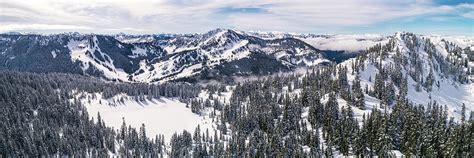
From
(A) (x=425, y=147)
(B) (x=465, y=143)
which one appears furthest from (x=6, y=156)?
(B) (x=465, y=143)

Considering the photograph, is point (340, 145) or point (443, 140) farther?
point (340, 145)

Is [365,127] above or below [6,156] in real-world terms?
above

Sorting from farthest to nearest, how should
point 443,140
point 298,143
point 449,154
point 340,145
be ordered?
point 298,143, point 340,145, point 443,140, point 449,154

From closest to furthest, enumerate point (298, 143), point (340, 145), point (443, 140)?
point (443, 140) → point (340, 145) → point (298, 143)

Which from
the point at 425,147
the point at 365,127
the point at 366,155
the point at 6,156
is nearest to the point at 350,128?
the point at 365,127

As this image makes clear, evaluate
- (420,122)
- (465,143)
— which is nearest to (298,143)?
(420,122)

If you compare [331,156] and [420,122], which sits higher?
[420,122]

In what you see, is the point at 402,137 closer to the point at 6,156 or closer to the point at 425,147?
the point at 425,147

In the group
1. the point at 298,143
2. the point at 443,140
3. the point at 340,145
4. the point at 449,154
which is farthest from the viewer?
the point at 298,143

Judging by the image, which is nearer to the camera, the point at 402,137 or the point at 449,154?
the point at 449,154

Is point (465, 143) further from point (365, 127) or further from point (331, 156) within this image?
point (331, 156)
